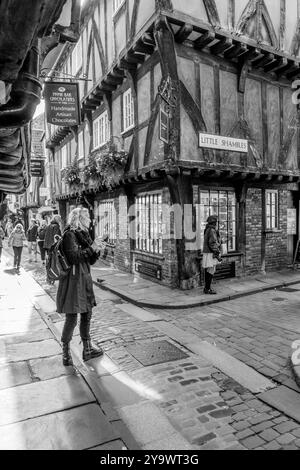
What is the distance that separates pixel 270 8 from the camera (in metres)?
9.66

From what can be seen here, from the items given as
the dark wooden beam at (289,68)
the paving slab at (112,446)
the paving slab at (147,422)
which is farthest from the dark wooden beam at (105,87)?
the paving slab at (112,446)

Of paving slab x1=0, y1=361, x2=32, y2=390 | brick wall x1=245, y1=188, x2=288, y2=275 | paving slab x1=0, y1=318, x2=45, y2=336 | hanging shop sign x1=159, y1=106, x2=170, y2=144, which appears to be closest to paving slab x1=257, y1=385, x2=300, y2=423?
paving slab x1=0, y1=361, x2=32, y2=390

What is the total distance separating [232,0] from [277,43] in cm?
188

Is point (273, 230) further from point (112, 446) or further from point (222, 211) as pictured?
point (112, 446)

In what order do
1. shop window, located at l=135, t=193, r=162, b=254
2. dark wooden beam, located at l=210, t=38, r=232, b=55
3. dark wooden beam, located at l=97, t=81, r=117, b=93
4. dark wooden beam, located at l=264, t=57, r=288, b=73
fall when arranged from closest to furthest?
dark wooden beam, located at l=210, t=38, r=232, b=55, shop window, located at l=135, t=193, r=162, b=254, dark wooden beam, located at l=264, t=57, r=288, b=73, dark wooden beam, located at l=97, t=81, r=117, b=93

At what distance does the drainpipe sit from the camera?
248cm

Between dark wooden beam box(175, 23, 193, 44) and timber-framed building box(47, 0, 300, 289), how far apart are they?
0.03 meters

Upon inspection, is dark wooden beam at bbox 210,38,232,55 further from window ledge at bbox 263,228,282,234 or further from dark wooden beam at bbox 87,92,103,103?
window ledge at bbox 263,228,282,234

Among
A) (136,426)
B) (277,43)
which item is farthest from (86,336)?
(277,43)

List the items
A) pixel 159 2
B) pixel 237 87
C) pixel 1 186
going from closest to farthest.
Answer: pixel 1 186 < pixel 159 2 < pixel 237 87

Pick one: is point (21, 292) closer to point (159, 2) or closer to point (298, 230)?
point (159, 2)

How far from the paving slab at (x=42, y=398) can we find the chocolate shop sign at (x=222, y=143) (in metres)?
6.46

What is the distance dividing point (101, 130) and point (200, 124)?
558 cm

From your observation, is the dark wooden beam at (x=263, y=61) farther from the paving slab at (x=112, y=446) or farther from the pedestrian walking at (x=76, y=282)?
the paving slab at (x=112, y=446)
